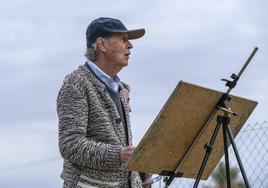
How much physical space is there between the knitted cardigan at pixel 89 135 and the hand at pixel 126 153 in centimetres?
2

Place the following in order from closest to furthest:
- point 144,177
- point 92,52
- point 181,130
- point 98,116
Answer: point 181,130, point 98,116, point 92,52, point 144,177

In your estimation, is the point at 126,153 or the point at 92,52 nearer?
the point at 126,153

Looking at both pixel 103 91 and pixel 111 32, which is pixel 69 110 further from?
pixel 111 32

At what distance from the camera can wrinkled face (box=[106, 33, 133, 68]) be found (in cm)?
416

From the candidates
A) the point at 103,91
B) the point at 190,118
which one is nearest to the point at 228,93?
the point at 190,118

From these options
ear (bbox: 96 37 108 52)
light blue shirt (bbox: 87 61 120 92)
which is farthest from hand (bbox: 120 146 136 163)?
ear (bbox: 96 37 108 52)

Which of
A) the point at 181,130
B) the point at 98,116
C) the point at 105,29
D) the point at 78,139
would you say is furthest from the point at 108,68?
the point at 181,130

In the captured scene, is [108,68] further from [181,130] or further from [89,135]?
[181,130]

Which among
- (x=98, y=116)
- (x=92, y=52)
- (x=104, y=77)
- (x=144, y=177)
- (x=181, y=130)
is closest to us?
(x=181, y=130)

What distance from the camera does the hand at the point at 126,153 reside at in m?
3.75

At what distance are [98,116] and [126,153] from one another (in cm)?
31

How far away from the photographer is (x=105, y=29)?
4.20 m

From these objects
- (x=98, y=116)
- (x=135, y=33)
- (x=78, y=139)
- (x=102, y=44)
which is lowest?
(x=78, y=139)

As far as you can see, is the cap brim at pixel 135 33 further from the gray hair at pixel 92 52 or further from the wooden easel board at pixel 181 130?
the wooden easel board at pixel 181 130
